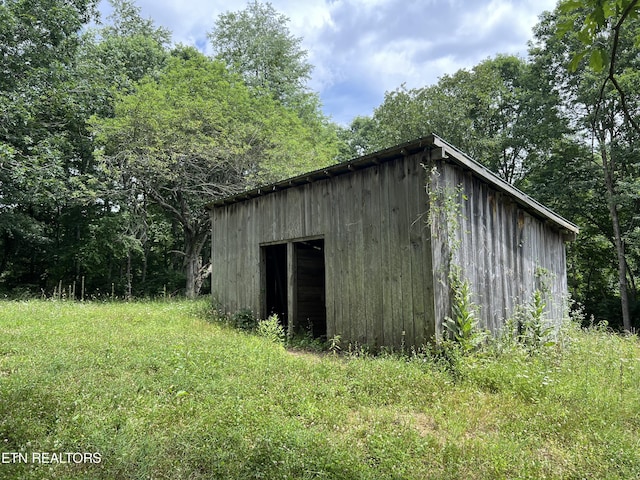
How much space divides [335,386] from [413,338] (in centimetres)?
178

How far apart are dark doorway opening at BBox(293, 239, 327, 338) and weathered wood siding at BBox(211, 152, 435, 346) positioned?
2.73 ft

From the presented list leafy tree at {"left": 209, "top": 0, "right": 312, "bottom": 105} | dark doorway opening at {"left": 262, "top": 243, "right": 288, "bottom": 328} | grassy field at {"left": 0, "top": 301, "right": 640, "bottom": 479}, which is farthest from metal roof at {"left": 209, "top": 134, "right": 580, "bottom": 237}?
leafy tree at {"left": 209, "top": 0, "right": 312, "bottom": 105}

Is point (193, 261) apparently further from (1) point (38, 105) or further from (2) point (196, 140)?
(1) point (38, 105)

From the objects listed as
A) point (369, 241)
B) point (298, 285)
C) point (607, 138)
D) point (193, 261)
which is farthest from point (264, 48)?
point (369, 241)

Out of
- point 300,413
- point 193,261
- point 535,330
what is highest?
point 193,261

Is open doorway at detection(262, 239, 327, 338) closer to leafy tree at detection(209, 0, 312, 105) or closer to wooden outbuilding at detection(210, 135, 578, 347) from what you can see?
wooden outbuilding at detection(210, 135, 578, 347)

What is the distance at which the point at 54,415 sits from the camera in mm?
3846

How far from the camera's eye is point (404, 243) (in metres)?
6.64

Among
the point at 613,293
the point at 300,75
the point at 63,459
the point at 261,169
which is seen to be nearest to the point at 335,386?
the point at 63,459

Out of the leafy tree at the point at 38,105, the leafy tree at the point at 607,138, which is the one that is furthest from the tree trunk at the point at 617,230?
the leafy tree at the point at 38,105

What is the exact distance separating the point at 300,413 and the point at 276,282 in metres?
6.34

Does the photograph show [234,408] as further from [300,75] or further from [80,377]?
[300,75]

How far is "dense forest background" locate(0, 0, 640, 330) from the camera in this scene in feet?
48.1

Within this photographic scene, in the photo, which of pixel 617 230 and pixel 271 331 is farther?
pixel 617 230
